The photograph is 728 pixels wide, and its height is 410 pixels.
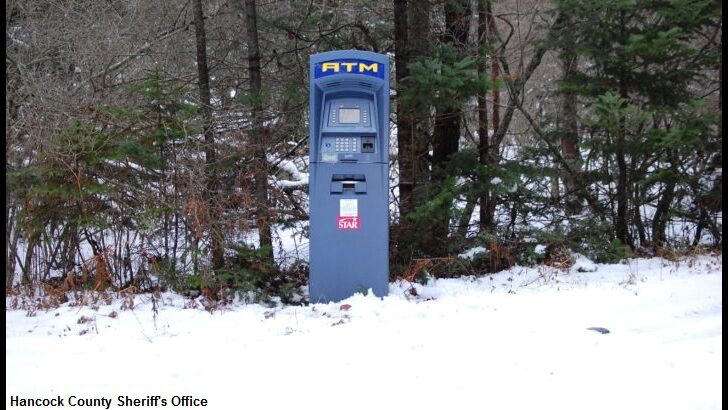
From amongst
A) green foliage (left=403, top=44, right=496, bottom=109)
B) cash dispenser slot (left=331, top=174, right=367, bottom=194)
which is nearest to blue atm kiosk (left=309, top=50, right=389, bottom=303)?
cash dispenser slot (left=331, top=174, right=367, bottom=194)

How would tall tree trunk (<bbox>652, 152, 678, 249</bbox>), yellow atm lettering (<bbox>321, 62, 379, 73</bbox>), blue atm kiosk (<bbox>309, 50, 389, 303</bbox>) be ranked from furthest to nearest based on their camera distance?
1. tall tree trunk (<bbox>652, 152, 678, 249</bbox>)
2. blue atm kiosk (<bbox>309, 50, 389, 303</bbox>)
3. yellow atm lettering (<bbox>321, 62, 379, 73</bbox>)

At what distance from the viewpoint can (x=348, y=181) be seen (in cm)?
500

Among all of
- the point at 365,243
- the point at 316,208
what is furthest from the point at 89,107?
the point at 365,243

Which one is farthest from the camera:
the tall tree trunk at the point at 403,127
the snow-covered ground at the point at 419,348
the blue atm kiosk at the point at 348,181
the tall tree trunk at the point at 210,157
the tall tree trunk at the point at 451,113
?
the tall tree trunk at the point at 451,113

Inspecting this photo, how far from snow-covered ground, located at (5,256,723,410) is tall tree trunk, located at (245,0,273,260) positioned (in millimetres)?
1384

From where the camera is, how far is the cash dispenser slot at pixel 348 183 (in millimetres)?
4992

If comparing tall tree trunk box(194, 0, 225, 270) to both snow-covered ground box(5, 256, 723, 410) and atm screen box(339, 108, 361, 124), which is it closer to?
snow-covered ground box(5, 256, 723, 410)

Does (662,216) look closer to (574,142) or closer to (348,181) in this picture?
(574,142)

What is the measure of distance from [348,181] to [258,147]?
71.5 inches

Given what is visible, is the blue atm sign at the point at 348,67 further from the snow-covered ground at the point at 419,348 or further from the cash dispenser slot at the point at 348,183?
the snow-covered ground at the point at 419,348

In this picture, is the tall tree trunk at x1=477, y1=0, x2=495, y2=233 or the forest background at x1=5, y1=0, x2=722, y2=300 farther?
the tall tree trunk at x1=477, y1=0, x2=495, y2=233

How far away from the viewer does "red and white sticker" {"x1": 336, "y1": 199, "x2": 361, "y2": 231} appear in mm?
5000

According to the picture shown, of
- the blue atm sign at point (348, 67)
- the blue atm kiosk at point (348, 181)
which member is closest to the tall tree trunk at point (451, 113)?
the blue atm kiosk at point (348, 181)

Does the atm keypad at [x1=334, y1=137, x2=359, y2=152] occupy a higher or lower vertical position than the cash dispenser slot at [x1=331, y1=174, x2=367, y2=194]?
higher
